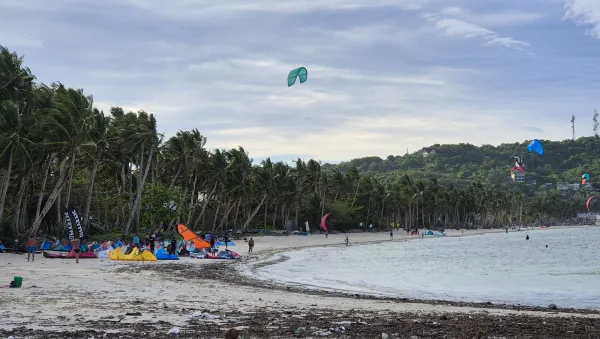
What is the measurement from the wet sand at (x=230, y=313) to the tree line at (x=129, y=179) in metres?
16.3

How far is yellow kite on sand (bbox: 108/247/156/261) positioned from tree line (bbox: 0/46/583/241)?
7754mm

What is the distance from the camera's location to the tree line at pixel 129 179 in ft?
120

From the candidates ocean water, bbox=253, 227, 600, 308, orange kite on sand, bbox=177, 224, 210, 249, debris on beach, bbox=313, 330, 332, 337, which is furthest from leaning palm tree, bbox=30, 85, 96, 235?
debris on beach, bbox=313, 330, 332, 337

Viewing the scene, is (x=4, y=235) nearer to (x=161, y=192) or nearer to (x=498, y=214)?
(x=161, y=192)

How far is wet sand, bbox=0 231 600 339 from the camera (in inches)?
423

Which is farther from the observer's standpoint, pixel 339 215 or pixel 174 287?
pixel 339 215

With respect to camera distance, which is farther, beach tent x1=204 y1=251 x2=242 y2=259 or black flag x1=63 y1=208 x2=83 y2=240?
black flag x1=63 y1=208 x2=83 y2=240

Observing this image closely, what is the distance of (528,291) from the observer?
78.2 ft

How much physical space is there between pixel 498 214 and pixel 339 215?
102055 millimetres

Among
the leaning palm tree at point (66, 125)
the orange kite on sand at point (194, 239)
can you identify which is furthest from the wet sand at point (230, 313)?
the leaning palm tree at point (66, 125)

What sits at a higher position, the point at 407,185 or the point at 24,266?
the point at 407,185

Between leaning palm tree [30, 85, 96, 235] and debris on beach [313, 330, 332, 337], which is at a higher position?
leaning palm tree [30, 85, 96, 235]

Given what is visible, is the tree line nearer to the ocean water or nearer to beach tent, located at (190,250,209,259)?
beach tent, located at (190,250,209,259)

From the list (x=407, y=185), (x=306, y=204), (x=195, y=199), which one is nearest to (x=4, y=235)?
(x=195, y=199)
